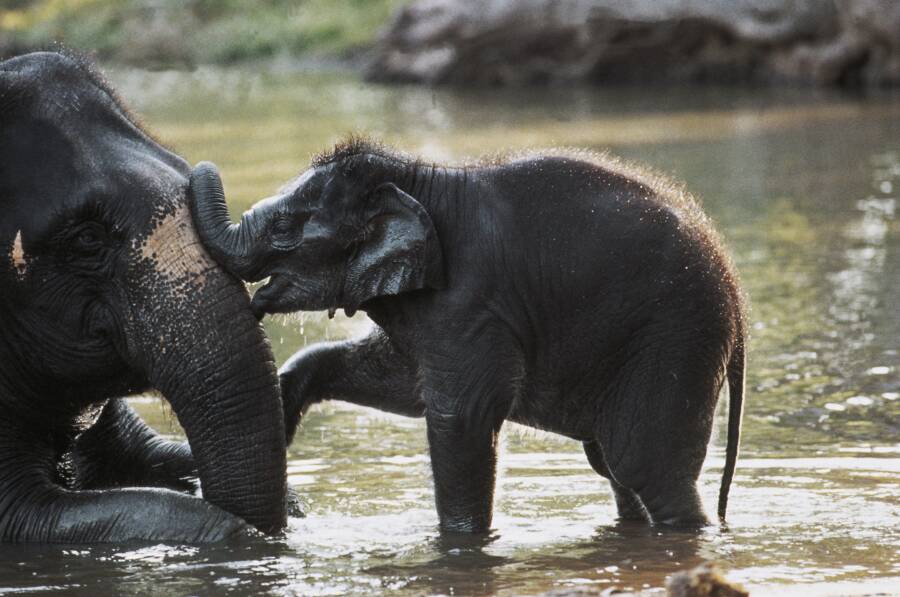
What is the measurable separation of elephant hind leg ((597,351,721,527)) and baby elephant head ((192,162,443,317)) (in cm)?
88

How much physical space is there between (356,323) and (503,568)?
5454mm

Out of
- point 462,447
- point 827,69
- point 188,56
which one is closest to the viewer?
point 462,447

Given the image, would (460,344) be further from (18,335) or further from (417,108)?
(417,108)

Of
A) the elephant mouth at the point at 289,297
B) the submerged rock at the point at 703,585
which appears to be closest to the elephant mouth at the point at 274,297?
the elephant mouth at the point at 289,297

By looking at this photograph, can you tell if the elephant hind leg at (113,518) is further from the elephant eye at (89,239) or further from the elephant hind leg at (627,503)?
the elephant hind leg at (627,503)

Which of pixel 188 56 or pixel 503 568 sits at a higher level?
pixel 188 56

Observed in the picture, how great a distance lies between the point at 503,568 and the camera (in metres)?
5.94

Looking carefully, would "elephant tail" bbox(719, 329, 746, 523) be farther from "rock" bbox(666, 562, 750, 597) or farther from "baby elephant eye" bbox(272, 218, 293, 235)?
"rock" bbox(666, 562, 750, 597)

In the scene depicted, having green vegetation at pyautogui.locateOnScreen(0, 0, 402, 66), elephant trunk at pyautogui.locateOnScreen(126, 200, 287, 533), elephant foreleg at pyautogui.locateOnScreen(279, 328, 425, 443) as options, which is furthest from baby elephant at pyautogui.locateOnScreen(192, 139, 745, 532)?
green vegetation at pyautogui.locateOnScreen(0, 0, 402, 66)

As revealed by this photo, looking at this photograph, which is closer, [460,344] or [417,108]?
[460,344]

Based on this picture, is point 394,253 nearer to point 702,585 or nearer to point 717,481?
point 717,481

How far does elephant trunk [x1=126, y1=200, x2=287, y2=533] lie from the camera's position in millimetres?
6016

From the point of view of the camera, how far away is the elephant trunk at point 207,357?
19.7ft

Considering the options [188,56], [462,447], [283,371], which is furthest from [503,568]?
[188,56]
